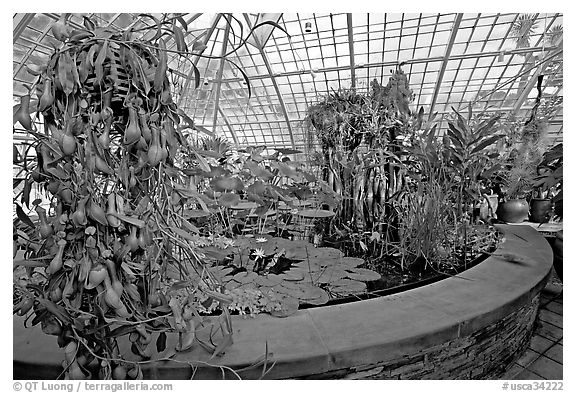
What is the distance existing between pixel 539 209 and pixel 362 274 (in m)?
4.03

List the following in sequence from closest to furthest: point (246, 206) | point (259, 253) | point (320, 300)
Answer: point (320, 300)
point (259, 253)
point (246, 206)

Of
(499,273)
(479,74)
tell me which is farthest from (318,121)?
(479,74)

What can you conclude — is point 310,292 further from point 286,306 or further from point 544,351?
point 544,351

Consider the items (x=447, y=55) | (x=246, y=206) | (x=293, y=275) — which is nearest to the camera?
(x=293, y=275)

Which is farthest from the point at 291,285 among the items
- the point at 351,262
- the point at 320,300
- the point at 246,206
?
the point at 246,206

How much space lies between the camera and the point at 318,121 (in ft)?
10.8

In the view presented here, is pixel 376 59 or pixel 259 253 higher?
pixel 376 59

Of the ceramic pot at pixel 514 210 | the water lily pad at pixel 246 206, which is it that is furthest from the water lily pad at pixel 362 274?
the ceramic pot at pixel 514 210

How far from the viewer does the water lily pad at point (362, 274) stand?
1771 millimetres

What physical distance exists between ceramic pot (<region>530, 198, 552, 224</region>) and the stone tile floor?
2.52 m

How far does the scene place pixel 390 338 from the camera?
1140mm

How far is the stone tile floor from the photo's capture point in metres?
1.61

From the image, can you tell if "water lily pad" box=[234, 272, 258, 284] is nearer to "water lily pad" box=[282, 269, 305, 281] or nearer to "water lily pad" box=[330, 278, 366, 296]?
"water lily pad" box=[282, 269, 305, 281]

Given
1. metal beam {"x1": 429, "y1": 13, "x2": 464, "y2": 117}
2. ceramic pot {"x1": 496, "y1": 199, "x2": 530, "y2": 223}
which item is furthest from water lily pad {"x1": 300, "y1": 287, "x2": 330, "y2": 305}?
metal beam {"x1": 429, "y1": 13, "x2": 464, "y2": 117}
